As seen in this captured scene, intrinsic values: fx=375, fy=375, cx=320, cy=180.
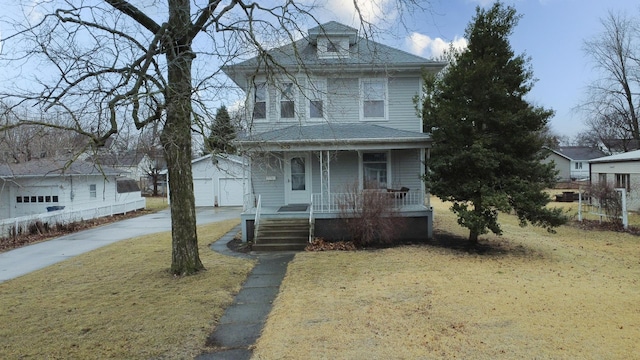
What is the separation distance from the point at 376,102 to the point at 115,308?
11.6 metres

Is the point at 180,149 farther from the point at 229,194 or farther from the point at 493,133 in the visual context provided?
the point at 229,194

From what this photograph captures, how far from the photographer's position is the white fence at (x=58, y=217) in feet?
49.2

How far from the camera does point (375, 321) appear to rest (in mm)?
5238

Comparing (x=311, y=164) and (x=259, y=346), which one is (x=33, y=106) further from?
(x=311, y=164)

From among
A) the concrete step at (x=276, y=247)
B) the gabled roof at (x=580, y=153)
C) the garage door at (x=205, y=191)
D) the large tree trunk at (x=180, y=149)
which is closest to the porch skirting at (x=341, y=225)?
the concrete step at (x=276, y=247)

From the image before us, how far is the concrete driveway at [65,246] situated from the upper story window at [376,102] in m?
10.5

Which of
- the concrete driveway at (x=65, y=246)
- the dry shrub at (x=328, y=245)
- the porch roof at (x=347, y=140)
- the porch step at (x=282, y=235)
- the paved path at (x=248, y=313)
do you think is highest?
the porch roof at (x=347, y=140)

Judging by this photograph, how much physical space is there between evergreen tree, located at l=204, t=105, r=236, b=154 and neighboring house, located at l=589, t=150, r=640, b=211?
1972 cm

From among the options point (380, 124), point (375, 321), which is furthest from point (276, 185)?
point (375, 321)

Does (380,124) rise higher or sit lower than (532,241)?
higher

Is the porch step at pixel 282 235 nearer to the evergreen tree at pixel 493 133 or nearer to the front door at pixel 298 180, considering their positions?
the front door at pixel 298 180

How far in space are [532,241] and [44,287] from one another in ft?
45.0

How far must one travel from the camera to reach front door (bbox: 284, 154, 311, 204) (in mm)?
14789

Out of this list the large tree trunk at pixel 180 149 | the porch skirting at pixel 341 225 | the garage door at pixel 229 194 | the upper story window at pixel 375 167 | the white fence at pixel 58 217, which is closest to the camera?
the large tree trunk at pixel 180 149
